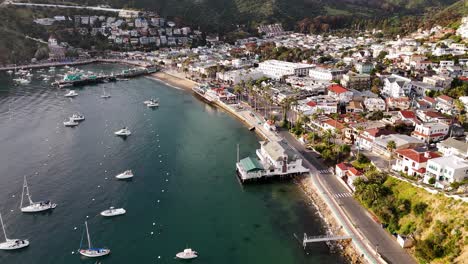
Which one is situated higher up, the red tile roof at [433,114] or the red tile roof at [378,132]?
the red tile roof at [433,114]

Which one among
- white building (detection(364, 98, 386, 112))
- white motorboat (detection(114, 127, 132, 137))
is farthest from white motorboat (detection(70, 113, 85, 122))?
white building (detection(364, 98, 386, 112))

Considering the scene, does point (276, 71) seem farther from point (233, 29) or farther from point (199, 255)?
point (233, 29)

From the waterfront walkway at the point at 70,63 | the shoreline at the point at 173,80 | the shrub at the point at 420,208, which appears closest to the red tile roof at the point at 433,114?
the shrub at the point at 420,208

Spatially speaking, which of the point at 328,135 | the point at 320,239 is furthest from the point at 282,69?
the point at 320,239

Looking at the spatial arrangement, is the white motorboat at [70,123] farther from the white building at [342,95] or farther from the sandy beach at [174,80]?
the white building at [342,95]

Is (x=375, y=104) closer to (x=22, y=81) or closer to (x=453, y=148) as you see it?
(x=453, y=148)

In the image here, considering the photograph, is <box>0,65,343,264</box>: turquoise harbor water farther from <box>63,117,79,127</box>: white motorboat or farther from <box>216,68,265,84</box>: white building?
<box>216,68,265,84</box>: white building

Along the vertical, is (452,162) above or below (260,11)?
below

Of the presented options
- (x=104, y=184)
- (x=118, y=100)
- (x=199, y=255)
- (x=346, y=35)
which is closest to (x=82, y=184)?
(x=104, y=184)
